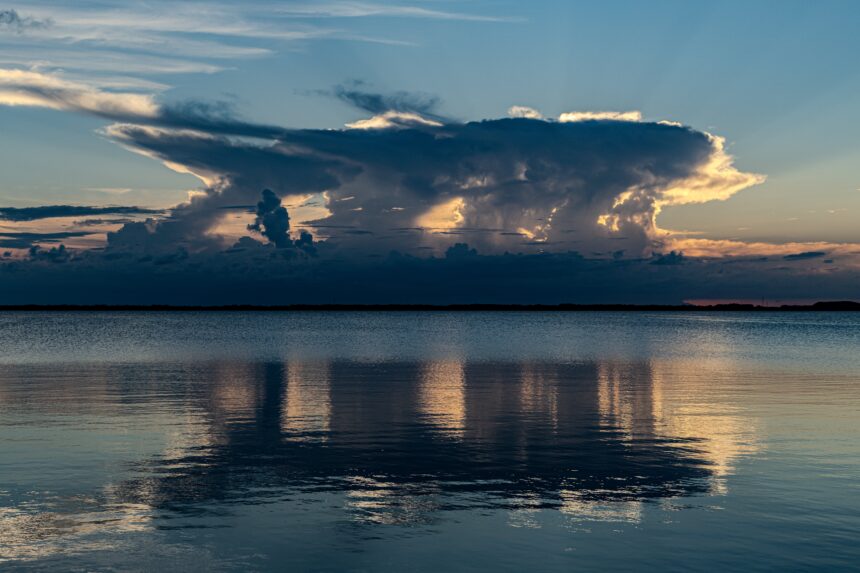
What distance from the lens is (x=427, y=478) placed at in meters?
23.0

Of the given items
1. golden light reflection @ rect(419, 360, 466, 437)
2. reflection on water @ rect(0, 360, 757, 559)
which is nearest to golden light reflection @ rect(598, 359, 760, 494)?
reflection on water @ rect(0, 360, 757, 559)

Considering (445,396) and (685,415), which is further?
(445,396)

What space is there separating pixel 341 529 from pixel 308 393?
27819 millimetres

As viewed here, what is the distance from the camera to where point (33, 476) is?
2305cm

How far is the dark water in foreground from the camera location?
648 inches

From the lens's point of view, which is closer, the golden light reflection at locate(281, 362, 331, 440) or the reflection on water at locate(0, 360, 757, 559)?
the reflection on water at locate(0, 360, 757, 559)

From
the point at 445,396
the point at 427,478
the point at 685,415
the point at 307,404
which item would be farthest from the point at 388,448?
the point at 445,396

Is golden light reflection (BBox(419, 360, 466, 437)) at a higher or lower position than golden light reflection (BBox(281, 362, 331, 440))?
lower

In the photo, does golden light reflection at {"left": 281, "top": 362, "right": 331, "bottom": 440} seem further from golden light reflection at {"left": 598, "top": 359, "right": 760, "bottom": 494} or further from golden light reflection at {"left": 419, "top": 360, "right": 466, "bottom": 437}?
golden light reflection at {"left": 598, "top": 359, "right": 760, "bottom": 494}

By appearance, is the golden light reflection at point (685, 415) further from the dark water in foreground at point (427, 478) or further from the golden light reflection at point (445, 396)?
the golden light reflection at point (445, 396)

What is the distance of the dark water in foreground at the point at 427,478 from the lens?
1647 cm

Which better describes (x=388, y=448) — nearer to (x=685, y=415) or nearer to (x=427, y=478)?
(x=427, y=478)

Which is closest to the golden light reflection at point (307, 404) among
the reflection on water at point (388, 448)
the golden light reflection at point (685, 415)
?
the reflection on water at point (388, 448)

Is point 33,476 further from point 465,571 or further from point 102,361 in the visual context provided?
point 102,361
